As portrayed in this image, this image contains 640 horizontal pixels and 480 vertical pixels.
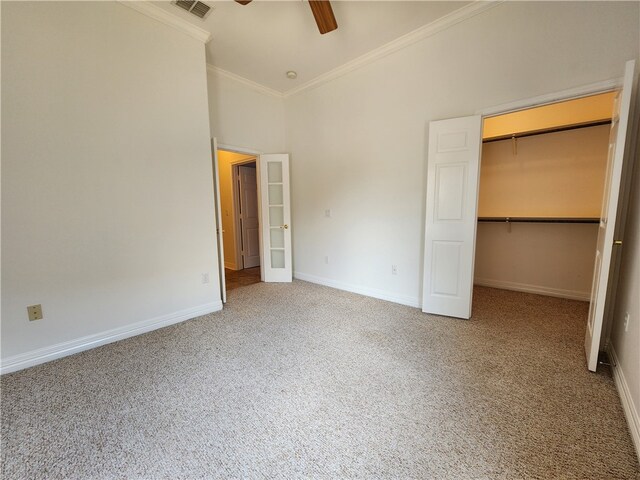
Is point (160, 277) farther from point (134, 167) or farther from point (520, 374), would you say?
point (520, 374)

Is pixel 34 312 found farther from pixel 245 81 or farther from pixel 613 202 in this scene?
pixel 613 202

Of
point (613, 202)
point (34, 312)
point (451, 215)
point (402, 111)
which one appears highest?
point (402, 111)

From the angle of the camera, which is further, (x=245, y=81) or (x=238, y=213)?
(x=238, y=213)

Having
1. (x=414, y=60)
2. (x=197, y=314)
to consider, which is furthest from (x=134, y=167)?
(x=414, y=60)

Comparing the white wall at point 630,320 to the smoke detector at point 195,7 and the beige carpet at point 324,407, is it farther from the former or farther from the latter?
the smoke detector at point 195,7

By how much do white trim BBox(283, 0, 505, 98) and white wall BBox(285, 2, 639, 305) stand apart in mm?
58

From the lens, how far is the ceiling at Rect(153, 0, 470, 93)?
2.49 meters

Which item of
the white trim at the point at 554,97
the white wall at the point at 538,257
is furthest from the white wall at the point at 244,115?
the white wall at the point at 538,257

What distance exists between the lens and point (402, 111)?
3127 millimetres

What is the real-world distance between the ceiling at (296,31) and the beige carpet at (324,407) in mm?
3189

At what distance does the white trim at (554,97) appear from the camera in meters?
2.04

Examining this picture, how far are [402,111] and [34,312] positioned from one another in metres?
4.08

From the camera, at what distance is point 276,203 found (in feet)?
14.8

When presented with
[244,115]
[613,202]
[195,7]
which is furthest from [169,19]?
[613,202]
